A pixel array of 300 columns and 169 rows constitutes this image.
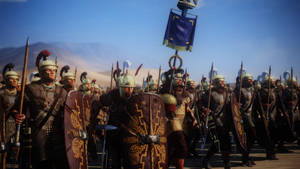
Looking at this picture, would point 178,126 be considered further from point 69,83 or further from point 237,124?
point 69,83

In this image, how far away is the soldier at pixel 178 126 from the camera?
7.04 metres

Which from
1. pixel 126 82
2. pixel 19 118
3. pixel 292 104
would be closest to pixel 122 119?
pixel 126 82

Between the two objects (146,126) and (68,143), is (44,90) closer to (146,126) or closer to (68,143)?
(68,143)

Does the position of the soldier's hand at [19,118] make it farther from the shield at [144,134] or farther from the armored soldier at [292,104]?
the armored soldier at [292,104]

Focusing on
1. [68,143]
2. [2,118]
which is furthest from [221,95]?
[2,118]

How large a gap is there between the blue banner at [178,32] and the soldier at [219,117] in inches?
49.0

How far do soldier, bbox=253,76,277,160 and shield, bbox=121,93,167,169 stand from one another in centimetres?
541

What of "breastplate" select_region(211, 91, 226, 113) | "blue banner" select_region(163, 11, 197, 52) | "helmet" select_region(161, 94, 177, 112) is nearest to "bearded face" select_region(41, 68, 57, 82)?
"helmet" select_region(161, 94, 177, 112)

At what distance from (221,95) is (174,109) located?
7.30ft

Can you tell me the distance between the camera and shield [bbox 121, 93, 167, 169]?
572cm

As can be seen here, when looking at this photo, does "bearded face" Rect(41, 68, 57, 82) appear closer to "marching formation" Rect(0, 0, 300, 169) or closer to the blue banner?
"marching formation" Rect(0, 0, 300, 169)

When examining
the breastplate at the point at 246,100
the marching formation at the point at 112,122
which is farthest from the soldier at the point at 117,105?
the breastplate at the point at 246,100

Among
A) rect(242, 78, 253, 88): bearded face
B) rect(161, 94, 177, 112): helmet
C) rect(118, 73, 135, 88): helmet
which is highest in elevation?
rect(242, 78, 253, 88): bearded face

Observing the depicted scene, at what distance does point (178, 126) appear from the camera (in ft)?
23.5
